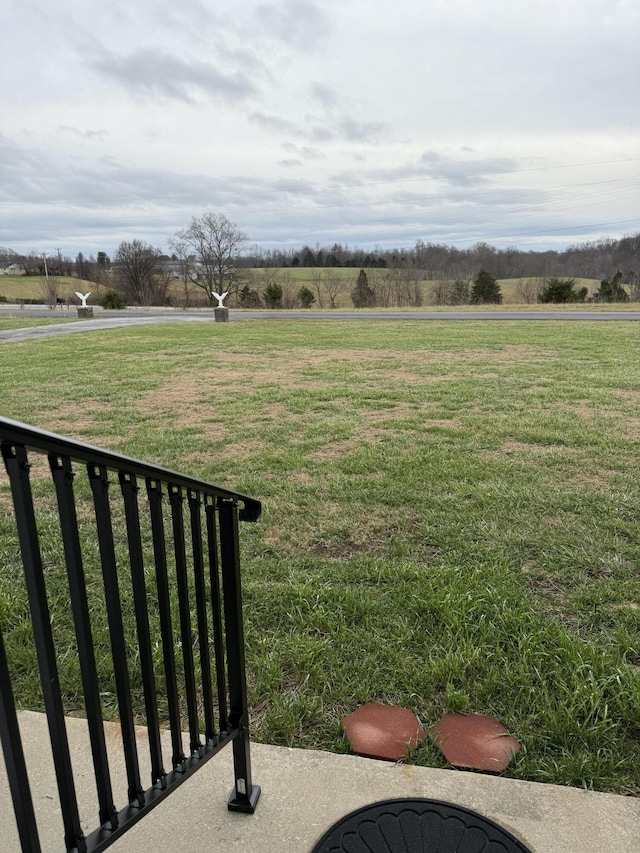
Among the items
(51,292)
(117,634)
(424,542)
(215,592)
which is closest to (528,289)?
(51,292)

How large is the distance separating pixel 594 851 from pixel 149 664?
3.96 ft

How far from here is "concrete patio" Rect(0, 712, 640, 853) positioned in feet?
4.80

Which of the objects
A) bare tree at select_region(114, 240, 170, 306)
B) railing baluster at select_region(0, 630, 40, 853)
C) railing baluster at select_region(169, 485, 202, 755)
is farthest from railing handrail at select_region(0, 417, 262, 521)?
bare tree at select_region(114, 240, 170, 306)

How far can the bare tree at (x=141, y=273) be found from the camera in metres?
46.4

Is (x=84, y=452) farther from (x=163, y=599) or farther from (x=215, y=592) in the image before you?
(x=215, y=592)

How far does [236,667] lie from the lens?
5.22 feet

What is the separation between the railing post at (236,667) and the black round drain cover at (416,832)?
25 cm

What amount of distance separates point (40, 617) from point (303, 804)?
1.08 m

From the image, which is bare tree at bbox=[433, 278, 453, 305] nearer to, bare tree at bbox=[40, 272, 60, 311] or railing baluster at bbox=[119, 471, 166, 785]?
bare tree at bbox=[40, 272, 60, 311]

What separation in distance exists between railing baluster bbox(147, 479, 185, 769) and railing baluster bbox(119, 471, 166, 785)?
5cm

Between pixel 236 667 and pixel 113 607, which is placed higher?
pixel 113 607

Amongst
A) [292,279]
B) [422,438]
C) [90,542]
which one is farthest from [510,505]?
[292,279]

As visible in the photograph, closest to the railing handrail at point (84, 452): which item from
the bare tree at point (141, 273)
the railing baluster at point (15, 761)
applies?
the railing baluster at point (15, 761)

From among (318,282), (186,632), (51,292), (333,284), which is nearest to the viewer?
(186,632)
